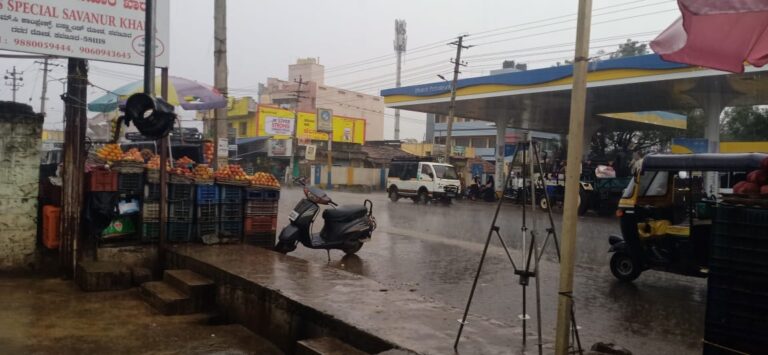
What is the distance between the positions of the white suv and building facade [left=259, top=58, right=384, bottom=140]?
35123 millimetres

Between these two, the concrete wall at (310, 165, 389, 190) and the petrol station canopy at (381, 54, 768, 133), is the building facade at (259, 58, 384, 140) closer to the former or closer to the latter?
the concrete wall at (310, 165, 389, 190)

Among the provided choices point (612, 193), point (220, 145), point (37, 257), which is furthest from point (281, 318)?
point (612, 193)

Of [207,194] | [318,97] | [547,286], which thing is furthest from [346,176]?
[547,286]

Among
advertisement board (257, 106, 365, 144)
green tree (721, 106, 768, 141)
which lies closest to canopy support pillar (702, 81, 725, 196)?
green tree (721, 106, 768, 141)

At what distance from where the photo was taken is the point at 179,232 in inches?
312

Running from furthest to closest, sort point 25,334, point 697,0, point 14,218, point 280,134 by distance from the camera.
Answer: point 280,134, point 14,218, point 25,334, point 697,0

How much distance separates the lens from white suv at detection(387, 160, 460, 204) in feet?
81.6

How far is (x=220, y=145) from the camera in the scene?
11570mm

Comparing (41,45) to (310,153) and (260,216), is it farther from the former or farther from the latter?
(310,153)

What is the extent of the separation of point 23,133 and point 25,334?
355 cm

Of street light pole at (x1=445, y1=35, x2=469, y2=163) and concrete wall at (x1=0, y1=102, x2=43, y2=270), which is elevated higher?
street light pole at (x1=445, y1=35, x2=469, y2=163)

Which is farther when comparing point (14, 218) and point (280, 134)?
point (280, 134)

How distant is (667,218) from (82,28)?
8451mm

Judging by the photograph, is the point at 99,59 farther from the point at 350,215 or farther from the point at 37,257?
the point at 350,215
